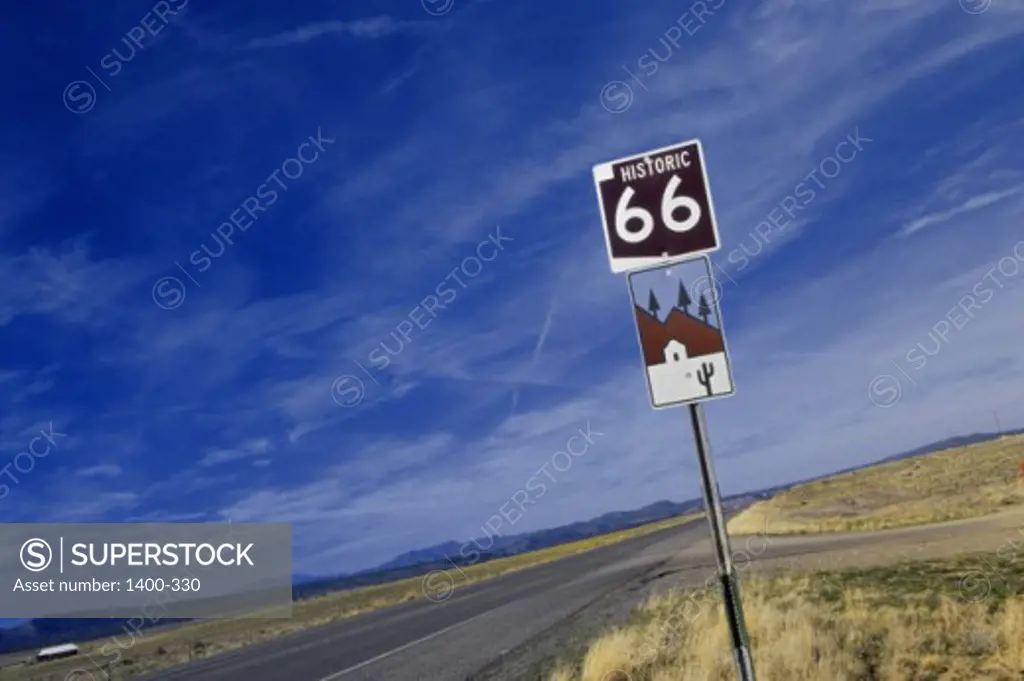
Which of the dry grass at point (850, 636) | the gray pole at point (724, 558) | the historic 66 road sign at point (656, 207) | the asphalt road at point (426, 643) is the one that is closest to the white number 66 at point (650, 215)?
the historic 66 road sign at point (656, 207)

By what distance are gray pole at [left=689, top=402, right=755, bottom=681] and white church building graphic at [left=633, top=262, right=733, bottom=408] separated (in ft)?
0.41

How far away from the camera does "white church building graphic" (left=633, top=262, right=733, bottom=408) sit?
4766 millimetres

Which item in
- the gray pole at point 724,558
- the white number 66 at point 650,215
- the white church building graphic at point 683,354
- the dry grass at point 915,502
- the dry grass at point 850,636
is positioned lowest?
the dry grass at point 915,502

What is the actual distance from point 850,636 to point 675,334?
5.53 metres

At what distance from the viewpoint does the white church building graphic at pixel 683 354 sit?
4.77 m

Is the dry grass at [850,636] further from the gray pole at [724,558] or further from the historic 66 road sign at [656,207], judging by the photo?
the historic 66 road sign at [656,207]

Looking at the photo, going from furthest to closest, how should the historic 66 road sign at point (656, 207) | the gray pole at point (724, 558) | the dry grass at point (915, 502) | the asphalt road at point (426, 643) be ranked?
the dry grass at point (915, 502)
the asphalt road at point (426, 643)
the historic 66 road sign at point (656, 207)
the gray pole at point (724, 558)

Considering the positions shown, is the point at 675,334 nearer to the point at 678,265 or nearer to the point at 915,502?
the point at 678,265

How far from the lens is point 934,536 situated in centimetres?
2180

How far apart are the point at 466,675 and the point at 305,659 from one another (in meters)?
7.08

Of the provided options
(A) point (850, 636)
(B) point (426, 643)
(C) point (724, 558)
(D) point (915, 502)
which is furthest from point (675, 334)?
(D) point (915, 502)

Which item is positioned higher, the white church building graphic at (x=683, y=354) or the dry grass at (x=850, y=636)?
the white church building graphic at (x=683, y=354)

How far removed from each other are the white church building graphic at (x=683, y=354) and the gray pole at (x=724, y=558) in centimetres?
13

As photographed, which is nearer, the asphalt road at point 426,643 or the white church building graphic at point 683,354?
the white church building graphic at point 683,354
